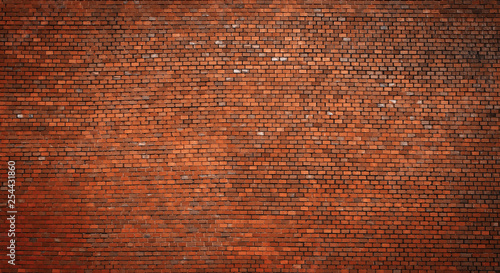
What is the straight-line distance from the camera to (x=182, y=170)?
5395mm

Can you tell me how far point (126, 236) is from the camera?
17.5 feet

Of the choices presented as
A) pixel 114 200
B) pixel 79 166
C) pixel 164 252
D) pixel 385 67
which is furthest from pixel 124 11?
pixel 385 67

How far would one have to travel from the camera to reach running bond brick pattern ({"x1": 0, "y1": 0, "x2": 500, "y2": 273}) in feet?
17.4

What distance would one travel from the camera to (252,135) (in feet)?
17.7

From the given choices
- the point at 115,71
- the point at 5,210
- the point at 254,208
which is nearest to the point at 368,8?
the point at 254,208

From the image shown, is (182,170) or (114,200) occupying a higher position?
(182,170)

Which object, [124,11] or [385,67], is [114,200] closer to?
[124,11]

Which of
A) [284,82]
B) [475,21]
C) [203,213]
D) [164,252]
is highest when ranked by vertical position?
[475,21]

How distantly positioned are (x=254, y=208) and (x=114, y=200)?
7.51 ft

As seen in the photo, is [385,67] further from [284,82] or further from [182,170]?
[182,170]

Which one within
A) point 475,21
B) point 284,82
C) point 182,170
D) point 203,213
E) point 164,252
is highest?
point 475,21

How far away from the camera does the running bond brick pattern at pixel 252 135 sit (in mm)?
5293

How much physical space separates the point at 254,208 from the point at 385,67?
318 centimetres

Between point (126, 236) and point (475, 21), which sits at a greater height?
point (475, 21)
